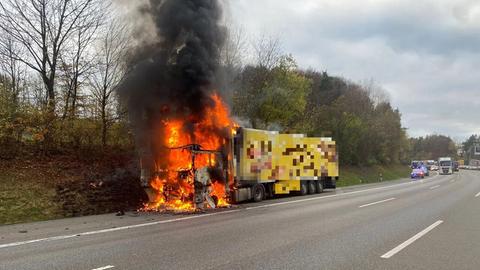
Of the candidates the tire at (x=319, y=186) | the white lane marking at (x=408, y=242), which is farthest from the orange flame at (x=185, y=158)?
the tire at (x=319, y=186)

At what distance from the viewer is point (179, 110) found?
54.4 ft

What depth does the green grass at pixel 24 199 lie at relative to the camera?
46.9ft

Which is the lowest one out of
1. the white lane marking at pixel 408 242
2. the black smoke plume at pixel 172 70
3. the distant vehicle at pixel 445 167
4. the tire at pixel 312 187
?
the white lane marking at pixel 408 242

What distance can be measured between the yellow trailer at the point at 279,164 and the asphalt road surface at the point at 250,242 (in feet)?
15.5

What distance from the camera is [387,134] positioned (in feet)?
212

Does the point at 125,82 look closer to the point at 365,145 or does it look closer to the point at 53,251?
the point at 53,251

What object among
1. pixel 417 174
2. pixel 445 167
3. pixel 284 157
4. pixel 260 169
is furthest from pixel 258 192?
pixel 445 167

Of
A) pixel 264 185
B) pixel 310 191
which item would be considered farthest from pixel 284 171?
pixel 310 191

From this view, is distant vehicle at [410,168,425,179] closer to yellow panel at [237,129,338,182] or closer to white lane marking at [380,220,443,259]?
yellow panel at [237,129,338,182]

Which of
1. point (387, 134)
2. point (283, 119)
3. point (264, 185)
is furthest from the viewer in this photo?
point (387, 134)

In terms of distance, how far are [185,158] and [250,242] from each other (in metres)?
7.54

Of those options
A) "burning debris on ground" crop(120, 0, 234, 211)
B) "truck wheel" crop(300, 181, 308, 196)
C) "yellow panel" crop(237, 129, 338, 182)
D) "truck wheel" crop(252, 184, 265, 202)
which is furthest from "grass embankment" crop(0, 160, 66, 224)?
"truck wheel" crop(300, 181, 308, 196)

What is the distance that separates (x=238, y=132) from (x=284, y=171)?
4795 millimetres

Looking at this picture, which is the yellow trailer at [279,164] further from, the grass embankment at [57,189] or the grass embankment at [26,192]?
the grass embankment at [26,192]
